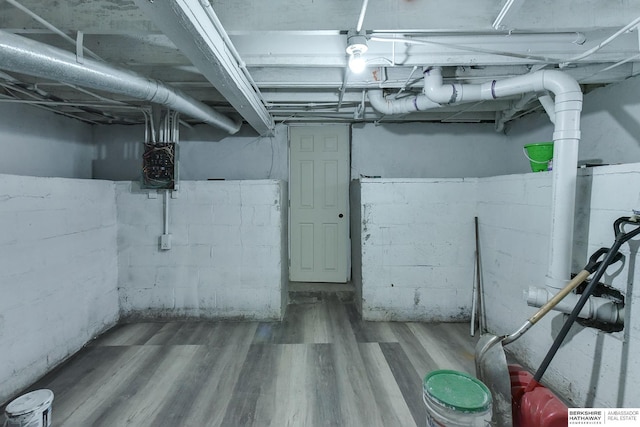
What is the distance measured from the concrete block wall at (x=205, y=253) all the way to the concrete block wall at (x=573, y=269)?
207 centimetres

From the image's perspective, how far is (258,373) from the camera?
7.13 feet

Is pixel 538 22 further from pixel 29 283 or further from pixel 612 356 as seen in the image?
pixel 29 283

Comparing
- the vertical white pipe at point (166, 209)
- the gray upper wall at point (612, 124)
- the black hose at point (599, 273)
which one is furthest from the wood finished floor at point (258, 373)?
the gray upper wall at point (612, 124)

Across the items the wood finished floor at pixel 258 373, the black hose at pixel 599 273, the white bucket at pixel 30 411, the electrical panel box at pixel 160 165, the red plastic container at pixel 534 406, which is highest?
the electrical panel box at pixel 160 165

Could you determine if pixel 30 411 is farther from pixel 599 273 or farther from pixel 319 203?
pixel 319 203

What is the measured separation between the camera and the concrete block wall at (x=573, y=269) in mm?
1551

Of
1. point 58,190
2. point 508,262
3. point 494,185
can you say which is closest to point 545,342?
point 508,262

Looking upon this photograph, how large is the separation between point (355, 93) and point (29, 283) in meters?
3.02

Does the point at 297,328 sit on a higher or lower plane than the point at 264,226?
lower

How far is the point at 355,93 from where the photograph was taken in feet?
9.53

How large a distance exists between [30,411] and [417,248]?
3.00m

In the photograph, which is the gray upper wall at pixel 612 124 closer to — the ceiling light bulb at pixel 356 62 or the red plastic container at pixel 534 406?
the red plastic container at pixel 534 406

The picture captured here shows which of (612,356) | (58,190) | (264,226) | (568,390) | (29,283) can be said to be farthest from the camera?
(264,226)

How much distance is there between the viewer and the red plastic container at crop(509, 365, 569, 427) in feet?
4.36
